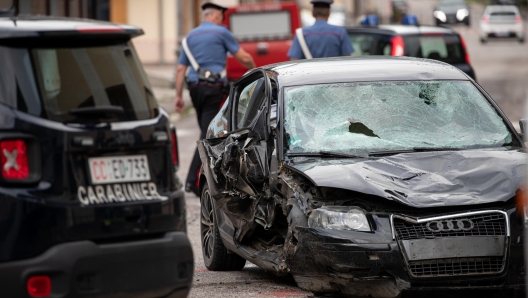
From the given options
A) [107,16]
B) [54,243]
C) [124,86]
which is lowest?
[107,16]

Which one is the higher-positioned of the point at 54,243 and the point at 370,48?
the point at 54,243

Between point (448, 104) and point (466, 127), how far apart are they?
0.24m

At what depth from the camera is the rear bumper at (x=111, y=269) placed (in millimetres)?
4547

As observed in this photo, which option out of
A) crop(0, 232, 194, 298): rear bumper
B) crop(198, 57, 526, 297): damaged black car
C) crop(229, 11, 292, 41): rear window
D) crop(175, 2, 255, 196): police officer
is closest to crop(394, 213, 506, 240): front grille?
crop(198, 57, 526, 297): damaged black car

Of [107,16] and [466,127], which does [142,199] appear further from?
[107,16]

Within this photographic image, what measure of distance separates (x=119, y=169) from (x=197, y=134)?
13.7 m

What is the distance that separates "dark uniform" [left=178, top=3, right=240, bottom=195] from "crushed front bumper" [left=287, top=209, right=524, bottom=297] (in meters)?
5.45

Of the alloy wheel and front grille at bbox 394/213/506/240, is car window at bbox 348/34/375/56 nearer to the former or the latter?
the alloy wheel

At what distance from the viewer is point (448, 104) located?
7.04 meters

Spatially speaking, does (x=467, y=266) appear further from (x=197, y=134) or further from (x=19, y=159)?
(x=197, y=134)

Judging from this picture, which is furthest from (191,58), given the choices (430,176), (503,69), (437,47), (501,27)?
(501,27)

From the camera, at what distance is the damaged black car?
18.9 ft

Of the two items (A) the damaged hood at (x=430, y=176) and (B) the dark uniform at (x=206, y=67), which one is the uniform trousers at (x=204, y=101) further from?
(A) the damaged hood at (x=430, y=176)

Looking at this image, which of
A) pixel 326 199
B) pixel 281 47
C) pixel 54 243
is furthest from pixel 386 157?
pixel 281 47
